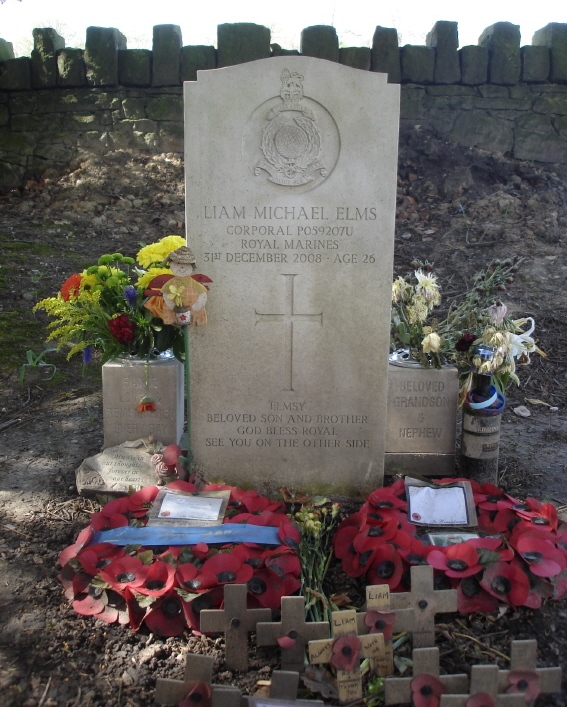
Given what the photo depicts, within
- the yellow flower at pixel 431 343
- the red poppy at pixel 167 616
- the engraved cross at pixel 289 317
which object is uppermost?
the engraved cross at pixel 289 317

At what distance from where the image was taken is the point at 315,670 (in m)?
2.05

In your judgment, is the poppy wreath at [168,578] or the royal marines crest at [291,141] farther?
the royal marines crest at [291,141]

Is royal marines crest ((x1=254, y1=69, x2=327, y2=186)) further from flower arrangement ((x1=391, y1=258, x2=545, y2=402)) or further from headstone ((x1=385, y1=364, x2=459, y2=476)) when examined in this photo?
headstone ((x1=385, y1=364, x2=459, y2=476))

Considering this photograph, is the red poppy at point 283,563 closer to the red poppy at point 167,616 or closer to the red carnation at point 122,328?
the red poppy at point 167,616

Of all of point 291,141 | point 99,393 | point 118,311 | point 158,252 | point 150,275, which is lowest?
point 99,393

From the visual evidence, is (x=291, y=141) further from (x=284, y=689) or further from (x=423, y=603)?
(x=284, y=689)

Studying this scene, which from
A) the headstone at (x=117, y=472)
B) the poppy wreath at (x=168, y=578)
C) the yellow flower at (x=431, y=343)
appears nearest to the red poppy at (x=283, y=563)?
the poppy wreath at (x=168, y=578)

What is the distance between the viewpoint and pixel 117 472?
329cm

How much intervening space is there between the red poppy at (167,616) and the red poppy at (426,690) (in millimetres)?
873

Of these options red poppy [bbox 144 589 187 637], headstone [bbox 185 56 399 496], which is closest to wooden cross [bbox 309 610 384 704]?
red poppy [bbox 144 589 187 637]

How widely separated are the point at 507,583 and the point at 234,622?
105 centimetres

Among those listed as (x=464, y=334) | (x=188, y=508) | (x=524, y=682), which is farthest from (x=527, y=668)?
(x=464, y=334)

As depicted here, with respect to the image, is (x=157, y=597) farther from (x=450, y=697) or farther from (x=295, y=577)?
(x=450, y=697)

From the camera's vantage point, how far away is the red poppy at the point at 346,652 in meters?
1.97
